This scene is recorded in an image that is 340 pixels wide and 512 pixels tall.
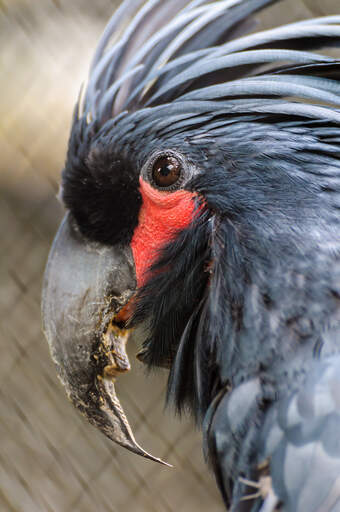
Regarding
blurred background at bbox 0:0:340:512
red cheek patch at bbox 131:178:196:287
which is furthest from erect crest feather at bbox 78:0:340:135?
blurred background at bbox 0:0:340:512

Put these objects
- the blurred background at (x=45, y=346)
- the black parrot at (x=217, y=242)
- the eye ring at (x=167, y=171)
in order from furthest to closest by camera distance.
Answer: the blurred background at (x=45, y=346) < the eye ring at (x=167, y=171) < the black parrot at (x=217, y=242)

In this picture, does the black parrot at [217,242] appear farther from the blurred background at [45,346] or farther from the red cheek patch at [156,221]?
the blurred background at [45,346]

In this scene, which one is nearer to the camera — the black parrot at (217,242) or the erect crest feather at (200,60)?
the black parrot at (217,242)

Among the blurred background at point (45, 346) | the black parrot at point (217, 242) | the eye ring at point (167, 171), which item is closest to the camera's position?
the black parrot at point (217, 242)

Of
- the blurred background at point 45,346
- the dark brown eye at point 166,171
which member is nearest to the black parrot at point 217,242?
the dark brown eye at point 166,171

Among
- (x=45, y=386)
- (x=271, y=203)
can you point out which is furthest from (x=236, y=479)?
(x=45, y=386)

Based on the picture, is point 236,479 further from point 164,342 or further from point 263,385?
point 164,342

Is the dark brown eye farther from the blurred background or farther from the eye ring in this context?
the blurred background
